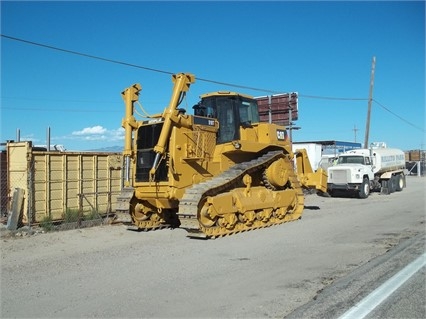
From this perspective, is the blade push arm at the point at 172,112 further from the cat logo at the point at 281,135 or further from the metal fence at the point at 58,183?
the cat logo at the point at 281,135

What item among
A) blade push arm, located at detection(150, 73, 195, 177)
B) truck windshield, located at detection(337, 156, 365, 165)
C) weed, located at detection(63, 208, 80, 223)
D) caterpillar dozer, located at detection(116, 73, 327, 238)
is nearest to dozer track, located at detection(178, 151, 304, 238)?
caterpillar dozer, located at detection(116, 73, 327, 238)

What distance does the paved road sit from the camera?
18.1 ft

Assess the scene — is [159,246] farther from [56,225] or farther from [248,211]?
[56,225]

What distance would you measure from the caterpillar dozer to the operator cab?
3cm

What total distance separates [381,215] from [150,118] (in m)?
8.48

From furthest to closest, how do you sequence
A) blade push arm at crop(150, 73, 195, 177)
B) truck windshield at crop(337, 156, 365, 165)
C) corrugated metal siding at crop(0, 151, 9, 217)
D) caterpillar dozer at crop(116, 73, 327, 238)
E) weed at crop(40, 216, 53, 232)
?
truck windshield at crop(337, 156, 365, 165), corrugated metal siding at crop(0, 151, 9, 217), weed at crop(40, 216, 53, 232), caterpillar dozer at crop(116, 73, 327, 238), blade push arm at crop(150, 73, 195, 177)

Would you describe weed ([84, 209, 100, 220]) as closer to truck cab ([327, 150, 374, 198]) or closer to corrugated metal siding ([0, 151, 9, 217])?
corrugated metal siding ([0, 151, 9, 217])

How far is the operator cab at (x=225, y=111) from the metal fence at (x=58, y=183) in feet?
12.9

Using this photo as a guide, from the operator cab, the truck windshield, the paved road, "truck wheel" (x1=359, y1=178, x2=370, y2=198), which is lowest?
the paved road

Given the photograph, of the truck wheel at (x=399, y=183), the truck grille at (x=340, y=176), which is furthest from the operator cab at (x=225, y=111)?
the truck wheel at (x=399, y=183)

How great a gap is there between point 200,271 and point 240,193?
4.69 m

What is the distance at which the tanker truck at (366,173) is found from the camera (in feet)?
75.3

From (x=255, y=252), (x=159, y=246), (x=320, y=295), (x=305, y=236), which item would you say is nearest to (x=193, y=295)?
(x=320, y=295)

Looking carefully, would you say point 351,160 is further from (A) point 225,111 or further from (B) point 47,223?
(B) point 47,223
